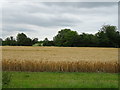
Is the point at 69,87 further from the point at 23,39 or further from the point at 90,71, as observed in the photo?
the point at 23,39

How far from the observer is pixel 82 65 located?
1588 centimetres

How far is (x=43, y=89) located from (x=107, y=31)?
7604 cm

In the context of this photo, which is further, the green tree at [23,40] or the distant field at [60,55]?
the green tree at [23,40]

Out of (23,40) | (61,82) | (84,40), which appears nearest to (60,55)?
(61,82)

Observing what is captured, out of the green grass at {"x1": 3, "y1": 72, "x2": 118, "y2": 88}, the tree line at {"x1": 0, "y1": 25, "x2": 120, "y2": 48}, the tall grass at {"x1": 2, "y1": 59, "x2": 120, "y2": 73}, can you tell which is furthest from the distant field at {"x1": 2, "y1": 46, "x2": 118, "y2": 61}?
the tree line at {"x1": 0, "y1": 25, "x2": 120, "y2": 48}

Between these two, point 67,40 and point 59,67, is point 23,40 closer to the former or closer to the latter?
point 67,40

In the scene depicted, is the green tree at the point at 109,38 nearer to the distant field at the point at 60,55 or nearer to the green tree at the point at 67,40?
the green tree at the point at 67,40

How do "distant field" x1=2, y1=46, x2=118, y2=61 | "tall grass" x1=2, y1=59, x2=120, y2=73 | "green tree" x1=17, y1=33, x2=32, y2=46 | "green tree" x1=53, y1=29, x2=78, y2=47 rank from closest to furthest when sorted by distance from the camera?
"tall grass" x1=2, y1=59, x2=120, y2=73, "distant field" x1=2, y1=46, x2=118, y2=61, "green tree" x1=17, y1=33, x2=32, y2=46, "green tree" x1=53, y1=29, x2=78, y2=47

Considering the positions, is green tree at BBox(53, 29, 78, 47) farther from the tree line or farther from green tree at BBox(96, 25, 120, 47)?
green tree at BBox(96, 25, 120, 47)

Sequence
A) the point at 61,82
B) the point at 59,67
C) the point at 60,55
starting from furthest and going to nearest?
the point at 60,55 → the point at 59,67 → the point at 61,82

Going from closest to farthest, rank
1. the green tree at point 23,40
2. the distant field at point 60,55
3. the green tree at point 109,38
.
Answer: the distant field at point 60,55 → the green tree at point 109,38 → the green tree at point 23,40

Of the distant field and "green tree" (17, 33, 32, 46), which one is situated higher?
"green tree" (17, 33, 32, 46)

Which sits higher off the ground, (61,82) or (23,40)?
(23,40)

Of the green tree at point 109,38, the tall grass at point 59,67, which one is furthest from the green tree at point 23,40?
the tall grass at point 59,67
